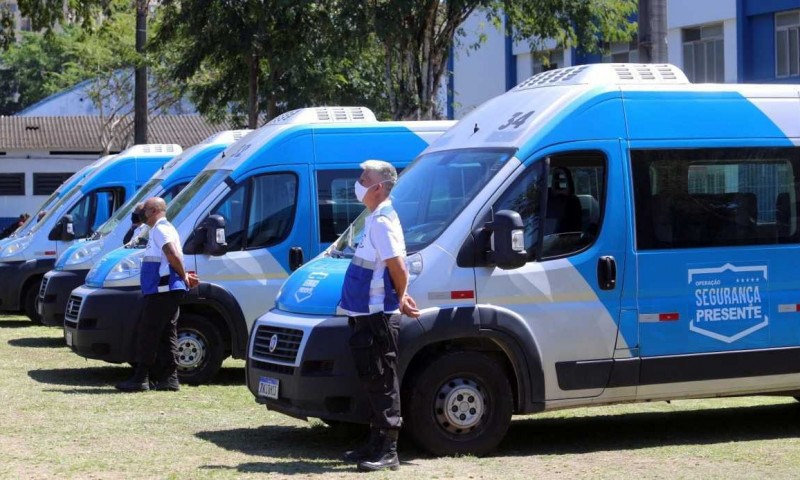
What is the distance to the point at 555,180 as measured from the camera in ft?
30.0

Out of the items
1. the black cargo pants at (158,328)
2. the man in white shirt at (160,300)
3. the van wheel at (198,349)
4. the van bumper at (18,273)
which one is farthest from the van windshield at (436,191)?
the van bumper at (18,273)

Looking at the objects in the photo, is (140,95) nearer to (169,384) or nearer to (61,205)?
(61,205)

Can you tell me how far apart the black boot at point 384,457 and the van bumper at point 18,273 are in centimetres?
1192

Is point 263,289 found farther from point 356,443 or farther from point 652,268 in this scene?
point 652,268

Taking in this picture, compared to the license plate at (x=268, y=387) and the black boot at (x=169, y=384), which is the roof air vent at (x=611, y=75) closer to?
the license plate at (x=268, y=387)

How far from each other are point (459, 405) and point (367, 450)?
719 mm

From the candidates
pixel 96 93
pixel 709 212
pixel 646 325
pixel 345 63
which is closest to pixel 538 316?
pixel 646 325

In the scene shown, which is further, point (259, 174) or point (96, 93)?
point (96, 93)

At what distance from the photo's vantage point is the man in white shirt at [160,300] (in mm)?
11820

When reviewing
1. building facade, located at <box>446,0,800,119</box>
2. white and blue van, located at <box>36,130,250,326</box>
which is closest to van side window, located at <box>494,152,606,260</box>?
white and blue van, located at <box>36,130,250,326</box>

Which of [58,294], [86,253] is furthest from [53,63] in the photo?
[58,294]

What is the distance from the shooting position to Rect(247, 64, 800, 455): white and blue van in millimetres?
8734

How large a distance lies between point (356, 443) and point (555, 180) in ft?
7.50

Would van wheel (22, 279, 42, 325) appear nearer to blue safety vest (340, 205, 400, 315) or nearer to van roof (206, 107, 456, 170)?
van roof (206, 107, 456, 170)
